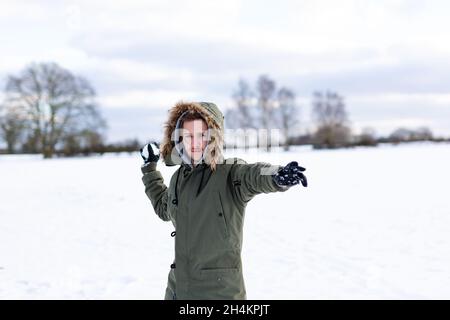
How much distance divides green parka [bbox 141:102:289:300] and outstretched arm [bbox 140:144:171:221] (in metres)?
0.37

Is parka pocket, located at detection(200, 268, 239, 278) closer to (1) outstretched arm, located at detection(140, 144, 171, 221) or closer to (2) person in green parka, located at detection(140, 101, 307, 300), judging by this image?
(2) person in green parka, located at detection(140, 101, 307, 300)

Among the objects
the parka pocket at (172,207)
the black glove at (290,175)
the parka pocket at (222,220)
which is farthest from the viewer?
the parka pocket at (172,207)

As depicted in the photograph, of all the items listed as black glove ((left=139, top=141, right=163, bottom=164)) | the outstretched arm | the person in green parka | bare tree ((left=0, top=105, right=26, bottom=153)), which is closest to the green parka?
the person in green parka

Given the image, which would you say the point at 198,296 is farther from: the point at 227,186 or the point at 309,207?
the point at 309,207

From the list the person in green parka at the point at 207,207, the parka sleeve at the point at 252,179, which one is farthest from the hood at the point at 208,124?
the parka sleeve at the point at 252,179

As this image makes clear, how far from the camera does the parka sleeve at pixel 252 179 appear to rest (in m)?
2.09

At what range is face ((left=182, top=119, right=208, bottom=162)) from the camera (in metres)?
2.29

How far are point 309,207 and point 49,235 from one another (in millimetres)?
6125

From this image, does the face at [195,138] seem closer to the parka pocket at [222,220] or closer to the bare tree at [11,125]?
the parka pocket at [222,220]

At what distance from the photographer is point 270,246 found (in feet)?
25.6

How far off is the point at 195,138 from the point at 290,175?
1.76ft

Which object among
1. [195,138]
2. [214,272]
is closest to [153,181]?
[195,138]

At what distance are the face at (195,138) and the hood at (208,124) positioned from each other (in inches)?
0.9
